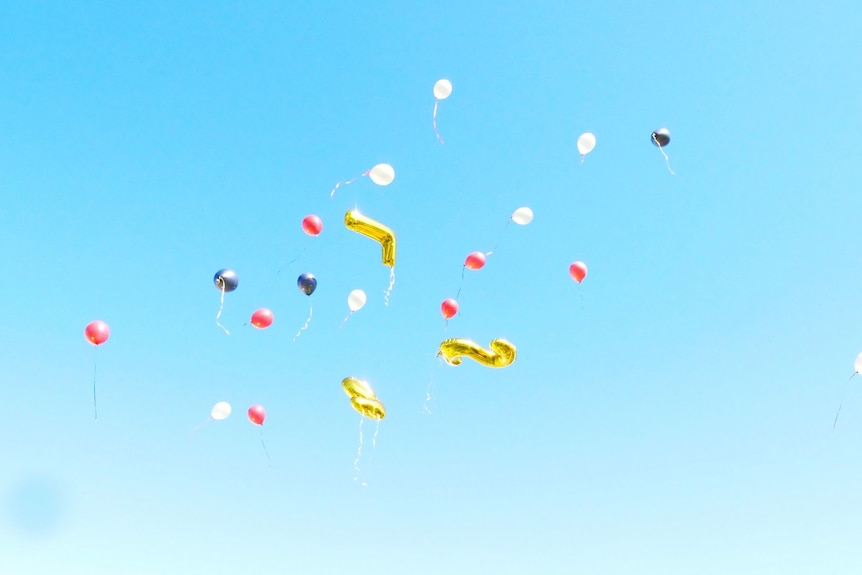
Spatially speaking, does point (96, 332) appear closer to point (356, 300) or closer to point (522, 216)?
point (356, 300)

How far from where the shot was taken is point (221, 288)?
360 inches

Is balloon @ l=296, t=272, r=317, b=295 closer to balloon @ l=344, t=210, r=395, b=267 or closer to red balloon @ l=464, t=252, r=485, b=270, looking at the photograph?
balloon @ l=344, t=210, r=395, b=267

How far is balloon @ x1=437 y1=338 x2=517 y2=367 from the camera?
29.2 ft

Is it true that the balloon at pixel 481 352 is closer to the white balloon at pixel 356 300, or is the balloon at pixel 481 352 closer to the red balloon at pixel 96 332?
the white balloon at pixel 356 300

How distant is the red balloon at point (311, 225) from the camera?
937cm

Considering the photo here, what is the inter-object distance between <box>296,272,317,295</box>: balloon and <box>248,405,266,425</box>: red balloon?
211cm

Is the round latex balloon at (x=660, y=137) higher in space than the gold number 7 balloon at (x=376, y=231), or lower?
higher

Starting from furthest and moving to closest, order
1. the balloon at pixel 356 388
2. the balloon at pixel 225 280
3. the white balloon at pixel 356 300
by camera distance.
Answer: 1. the white balloon at pixel 356 300
2. the balloon at pixel 225 280
3. the balloon at pixel 356 388

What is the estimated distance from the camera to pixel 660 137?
10391 mm

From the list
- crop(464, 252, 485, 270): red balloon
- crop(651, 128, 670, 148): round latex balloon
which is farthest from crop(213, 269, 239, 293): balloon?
crop(651, 128, 670, 148): round latex balloon

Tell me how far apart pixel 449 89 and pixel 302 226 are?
132 inches

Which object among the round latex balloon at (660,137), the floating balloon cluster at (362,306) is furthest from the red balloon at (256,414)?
the round latex balloon at (660,137)

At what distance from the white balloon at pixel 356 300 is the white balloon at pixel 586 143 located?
4.46 metres

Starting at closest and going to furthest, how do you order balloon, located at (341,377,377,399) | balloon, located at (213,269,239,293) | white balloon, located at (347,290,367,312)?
balloon, located at (341,377,377,399), balloon, located at (213,269,239,293), white balloon, located at (347,290,367,312)
